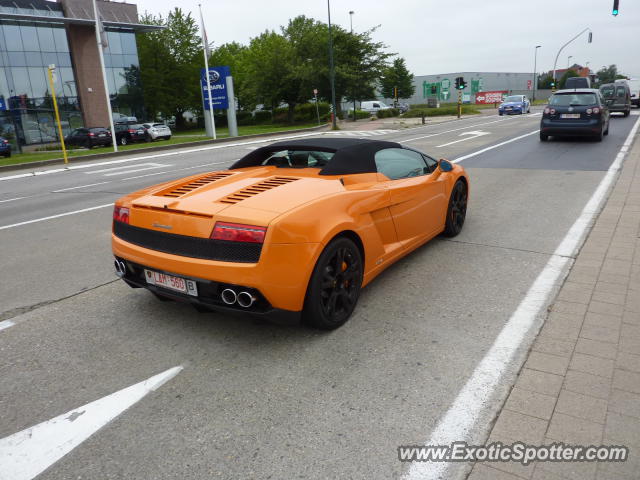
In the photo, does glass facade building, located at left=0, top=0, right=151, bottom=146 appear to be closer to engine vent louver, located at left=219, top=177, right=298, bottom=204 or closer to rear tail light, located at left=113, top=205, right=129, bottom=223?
rear tail light, located at left=113, top=205, right=129, bottom=223

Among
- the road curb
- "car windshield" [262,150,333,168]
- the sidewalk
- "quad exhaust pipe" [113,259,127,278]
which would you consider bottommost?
the road curb

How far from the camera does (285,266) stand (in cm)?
314

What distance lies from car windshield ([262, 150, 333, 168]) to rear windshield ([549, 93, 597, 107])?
45.1 ft

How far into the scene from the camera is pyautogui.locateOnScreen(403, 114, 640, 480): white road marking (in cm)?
248

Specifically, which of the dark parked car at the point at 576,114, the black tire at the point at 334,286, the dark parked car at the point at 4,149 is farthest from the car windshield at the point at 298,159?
the dark parked car at the point at 4,149

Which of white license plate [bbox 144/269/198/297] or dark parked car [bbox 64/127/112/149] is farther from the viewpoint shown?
dark parked car [bbox 64/127/112/149]

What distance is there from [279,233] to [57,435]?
63.8 inches

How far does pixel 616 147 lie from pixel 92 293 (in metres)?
14.6

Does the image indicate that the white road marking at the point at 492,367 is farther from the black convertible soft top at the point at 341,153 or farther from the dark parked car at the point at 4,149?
the dark parked car at the point at 4,149

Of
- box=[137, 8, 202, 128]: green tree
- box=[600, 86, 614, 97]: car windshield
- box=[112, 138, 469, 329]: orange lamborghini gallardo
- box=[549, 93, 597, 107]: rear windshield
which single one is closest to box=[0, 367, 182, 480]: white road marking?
box=[112, 138, 469, 329]: orange lamborghini gallardo

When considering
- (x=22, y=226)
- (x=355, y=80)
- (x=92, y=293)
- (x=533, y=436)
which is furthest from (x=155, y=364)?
(x=355, y=80)

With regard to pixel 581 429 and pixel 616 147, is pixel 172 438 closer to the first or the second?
pixel 581 429

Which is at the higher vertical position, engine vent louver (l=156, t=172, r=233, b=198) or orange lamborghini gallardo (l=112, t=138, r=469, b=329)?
engine vent louver (l=156, t=172, r=233, b=198)

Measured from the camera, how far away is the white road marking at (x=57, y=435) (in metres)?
2.38
